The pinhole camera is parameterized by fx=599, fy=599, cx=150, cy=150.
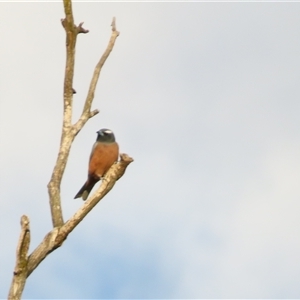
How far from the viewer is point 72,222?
25.1 feet

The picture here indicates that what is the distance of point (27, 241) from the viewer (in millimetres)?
7195

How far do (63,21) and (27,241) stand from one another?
3.43 m

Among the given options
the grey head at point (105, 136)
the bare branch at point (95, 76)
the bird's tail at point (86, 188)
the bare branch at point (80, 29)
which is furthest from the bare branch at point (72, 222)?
the grey head at point (105, 136)

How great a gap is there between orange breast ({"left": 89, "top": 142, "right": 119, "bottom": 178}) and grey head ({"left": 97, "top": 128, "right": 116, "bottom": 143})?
0.96 ft

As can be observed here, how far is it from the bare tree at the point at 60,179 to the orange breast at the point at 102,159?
2702 mm

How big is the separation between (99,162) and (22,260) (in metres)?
4.62

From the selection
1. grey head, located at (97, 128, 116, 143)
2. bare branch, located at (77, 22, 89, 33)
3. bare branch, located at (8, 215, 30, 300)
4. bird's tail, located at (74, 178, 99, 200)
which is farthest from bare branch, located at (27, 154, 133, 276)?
grey head, located at (97, 128, 116, 143)

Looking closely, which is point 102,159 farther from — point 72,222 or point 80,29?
point 72,222

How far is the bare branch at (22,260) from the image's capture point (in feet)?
23.1

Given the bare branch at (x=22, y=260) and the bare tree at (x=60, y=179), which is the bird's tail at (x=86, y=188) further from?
the bare branch at (x=22, y=260)

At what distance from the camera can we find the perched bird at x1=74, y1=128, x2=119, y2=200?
37.7 ft

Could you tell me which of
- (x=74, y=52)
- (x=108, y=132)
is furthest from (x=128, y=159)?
(x=108, y=132)

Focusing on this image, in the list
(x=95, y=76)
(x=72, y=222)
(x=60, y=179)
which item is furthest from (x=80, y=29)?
(x=72, y=222)

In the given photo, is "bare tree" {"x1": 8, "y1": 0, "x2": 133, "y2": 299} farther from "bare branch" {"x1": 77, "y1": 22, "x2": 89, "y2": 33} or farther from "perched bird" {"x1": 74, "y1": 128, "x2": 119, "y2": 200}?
"perched bird" {"x1": 74, "y1": 128, "x2": 119, "y2": 200}
